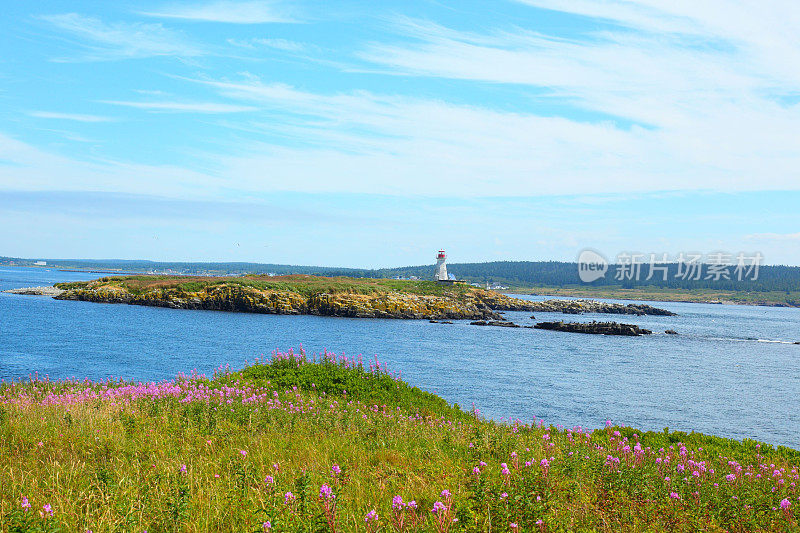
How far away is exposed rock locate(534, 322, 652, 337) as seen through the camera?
6900 cm

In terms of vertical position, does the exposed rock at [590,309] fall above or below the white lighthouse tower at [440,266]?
below

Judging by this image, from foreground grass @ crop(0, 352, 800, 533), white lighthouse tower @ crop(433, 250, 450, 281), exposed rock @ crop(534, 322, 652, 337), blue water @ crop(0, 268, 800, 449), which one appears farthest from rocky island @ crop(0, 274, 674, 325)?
foreground grass @ crop(0, 352, 800, 533)

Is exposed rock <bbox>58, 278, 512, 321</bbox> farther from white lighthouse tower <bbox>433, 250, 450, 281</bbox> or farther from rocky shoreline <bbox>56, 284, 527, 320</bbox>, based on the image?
white lighthouse tower <bbox>433, 250, 450, 281</bbox>

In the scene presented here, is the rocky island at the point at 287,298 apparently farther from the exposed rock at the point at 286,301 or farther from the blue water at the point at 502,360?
the blue water at the point at 502,360

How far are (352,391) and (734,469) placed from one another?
9.57 meters

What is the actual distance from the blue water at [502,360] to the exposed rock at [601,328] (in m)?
3.70

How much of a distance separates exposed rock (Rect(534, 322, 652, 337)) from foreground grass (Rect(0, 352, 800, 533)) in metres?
60.7

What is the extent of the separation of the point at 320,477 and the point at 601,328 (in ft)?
227

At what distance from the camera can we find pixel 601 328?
6994 cm

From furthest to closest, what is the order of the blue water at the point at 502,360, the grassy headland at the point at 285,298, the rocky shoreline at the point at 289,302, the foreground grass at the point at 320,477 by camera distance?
the grassy headland at the point at 285,298 < the rocky shoreline at the point at 289,302 < the blue water at the point at 502,360 < the foreground grass at the point at 320,477

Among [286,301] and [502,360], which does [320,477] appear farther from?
[286,301]

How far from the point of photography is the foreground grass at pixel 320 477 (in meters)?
4.92

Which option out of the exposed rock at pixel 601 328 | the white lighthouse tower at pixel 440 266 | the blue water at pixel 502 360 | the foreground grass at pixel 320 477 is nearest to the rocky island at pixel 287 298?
the exposed rock at pixel 601 328

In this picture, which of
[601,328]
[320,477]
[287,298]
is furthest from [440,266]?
[320,477]
